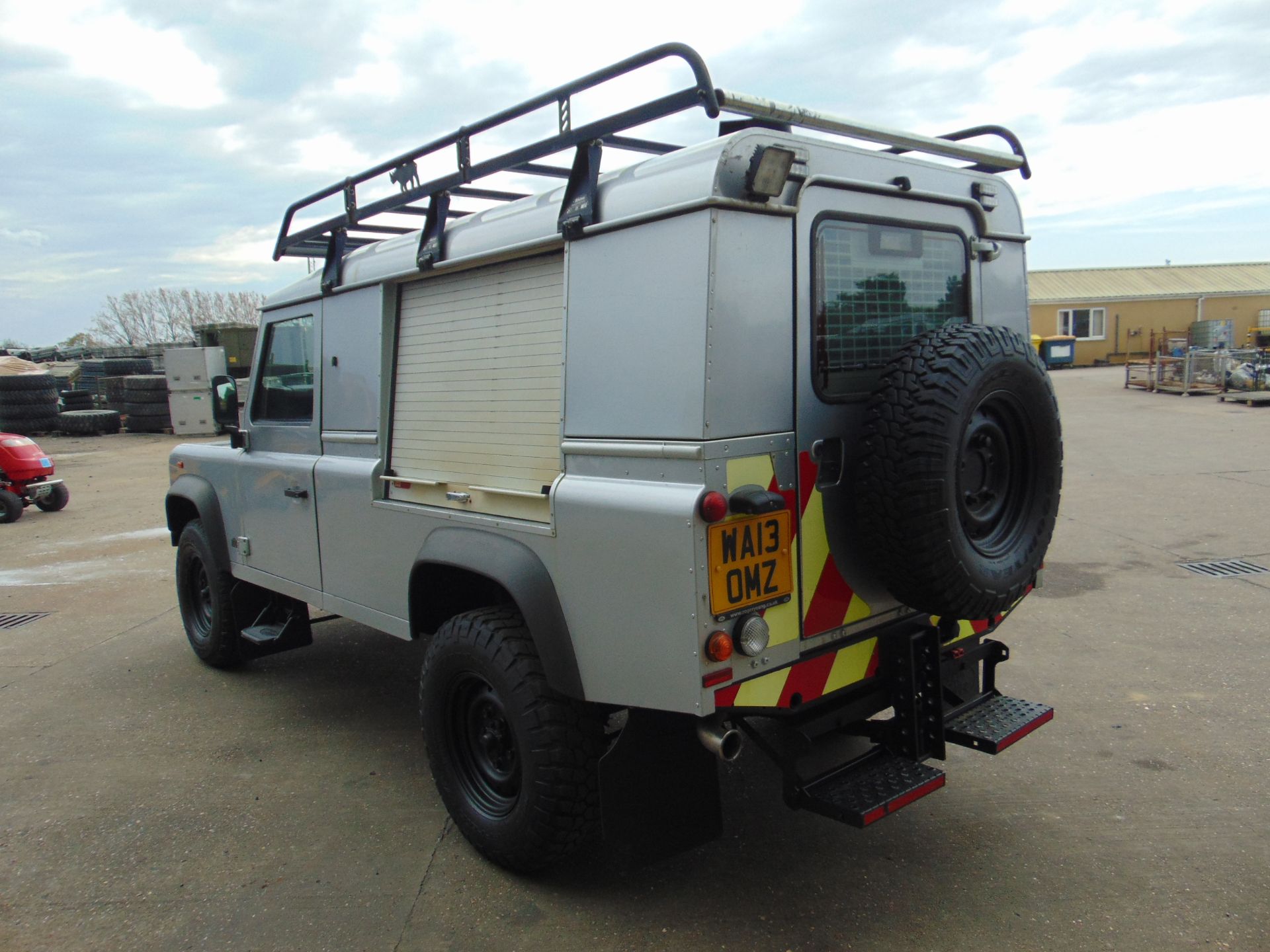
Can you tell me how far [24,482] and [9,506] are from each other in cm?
40

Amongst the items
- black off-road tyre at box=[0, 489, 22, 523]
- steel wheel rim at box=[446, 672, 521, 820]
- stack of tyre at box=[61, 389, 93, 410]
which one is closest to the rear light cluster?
steel wheel rim at box=[446, 672, 521, 820]

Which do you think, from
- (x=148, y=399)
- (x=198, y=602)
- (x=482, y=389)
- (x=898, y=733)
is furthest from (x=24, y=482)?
(x=898, y=733)

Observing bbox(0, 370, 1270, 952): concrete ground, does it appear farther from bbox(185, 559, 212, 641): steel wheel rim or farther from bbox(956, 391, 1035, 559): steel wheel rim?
bbox(956, 391, 1035, 559): steel wheel rim

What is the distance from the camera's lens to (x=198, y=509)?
5242 millimetres

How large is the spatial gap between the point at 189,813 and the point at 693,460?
2.81 metres

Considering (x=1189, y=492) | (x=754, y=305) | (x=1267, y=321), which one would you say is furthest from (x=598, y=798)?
(x=1267, y=321)

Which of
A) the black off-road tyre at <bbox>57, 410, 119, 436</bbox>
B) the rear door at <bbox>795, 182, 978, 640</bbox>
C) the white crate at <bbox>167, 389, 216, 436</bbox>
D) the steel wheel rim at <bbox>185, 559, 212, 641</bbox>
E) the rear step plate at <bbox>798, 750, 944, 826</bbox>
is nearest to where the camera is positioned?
the rear step plate at <bbox>798, 750, 944, 826</bbox>

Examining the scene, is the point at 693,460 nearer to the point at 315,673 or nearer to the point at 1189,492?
the point at 315,673

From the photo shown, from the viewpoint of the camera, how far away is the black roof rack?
2.60m

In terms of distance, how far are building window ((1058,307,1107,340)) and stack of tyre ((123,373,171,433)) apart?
3318 cm

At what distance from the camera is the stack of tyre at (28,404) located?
19875 mm

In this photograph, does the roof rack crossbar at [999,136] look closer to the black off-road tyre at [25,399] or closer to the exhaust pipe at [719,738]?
the exhaust pipe at [719,738]

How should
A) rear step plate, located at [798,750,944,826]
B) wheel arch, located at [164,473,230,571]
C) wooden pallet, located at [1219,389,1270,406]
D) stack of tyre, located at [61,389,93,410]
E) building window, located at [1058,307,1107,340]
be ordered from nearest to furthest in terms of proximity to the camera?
rear step plate, located at [798,750,944,826], wheel arch, located at [164,473,230,571], wooden pallet, located at [1219,389,1270,406], stack of tyre, located at [61,389,93,410], building window, located at [1058,307,1107,340]

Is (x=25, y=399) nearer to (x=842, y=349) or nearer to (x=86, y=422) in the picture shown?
(x=86, y=422)
